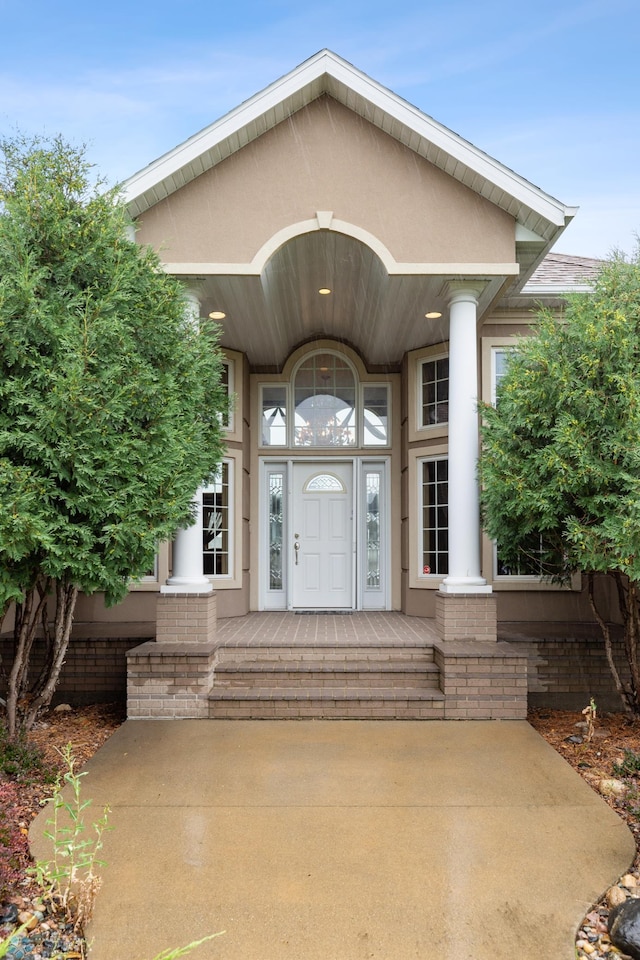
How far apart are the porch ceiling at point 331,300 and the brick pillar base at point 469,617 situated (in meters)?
3.03

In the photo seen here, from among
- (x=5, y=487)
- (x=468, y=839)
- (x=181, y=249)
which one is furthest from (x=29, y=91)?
(x=468, y=839)

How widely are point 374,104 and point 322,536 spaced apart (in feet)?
17.1

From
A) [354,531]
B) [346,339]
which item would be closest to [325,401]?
[346,339]

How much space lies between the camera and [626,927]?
2.32 meters

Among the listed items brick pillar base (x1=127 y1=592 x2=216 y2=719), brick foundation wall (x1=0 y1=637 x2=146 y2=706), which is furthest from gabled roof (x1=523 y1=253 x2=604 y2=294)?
brick foundation wall (x1=0 y1=637 x2=146 y2=706)

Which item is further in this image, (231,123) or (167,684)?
(231,123)

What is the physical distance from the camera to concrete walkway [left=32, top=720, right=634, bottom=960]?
2363 mm

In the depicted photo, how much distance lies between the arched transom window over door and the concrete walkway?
4.73 meters

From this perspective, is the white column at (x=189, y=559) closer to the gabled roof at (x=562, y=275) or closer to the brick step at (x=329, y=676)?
the brick step at (x=329, y=676)

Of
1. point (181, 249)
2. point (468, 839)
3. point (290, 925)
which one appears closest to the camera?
point (290, 925)

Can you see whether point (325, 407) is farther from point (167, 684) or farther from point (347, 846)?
point (347, 846)

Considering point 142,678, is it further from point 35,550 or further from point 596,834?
point 596,834

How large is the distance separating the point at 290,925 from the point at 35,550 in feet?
8.36

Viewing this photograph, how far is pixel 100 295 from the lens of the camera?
3967 millimetres
